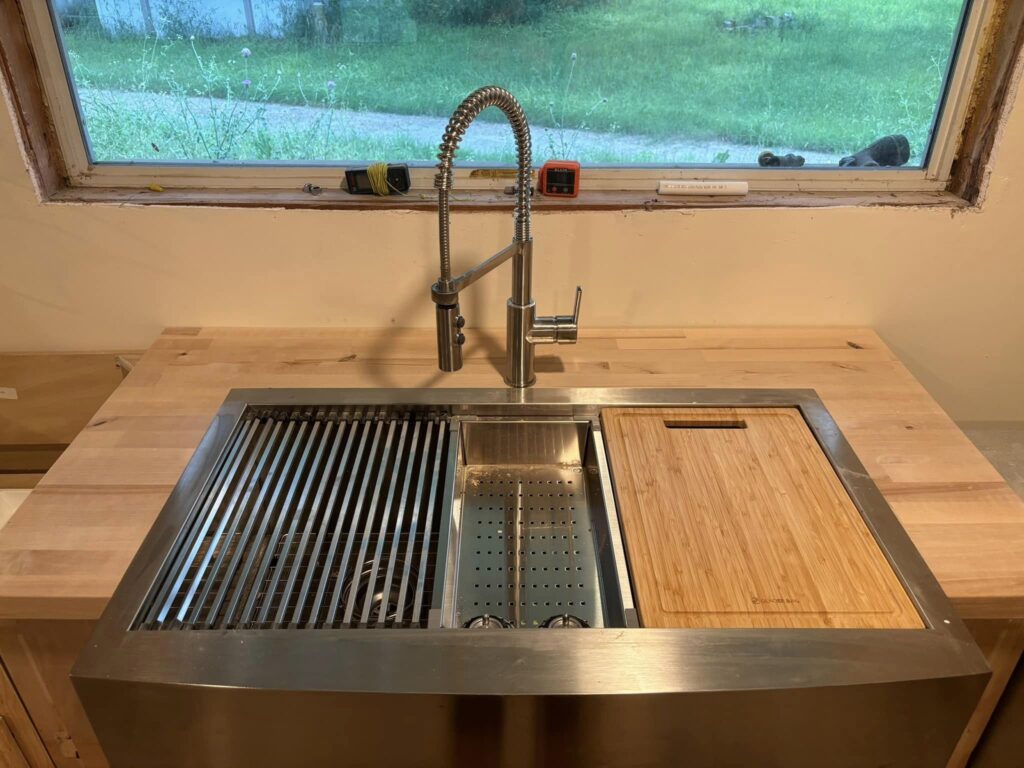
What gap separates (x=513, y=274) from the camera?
1091mm

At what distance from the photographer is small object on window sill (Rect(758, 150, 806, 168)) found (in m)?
1.40

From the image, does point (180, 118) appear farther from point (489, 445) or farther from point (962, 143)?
point (962, 143)

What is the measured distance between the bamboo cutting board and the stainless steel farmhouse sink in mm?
17

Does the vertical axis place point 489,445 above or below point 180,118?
below

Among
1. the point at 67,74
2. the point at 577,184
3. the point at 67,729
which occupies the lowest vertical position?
the point at 67,729

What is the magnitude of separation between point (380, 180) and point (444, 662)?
894 millimetres

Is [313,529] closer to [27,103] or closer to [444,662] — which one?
[444,662]

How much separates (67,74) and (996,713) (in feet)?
5.97

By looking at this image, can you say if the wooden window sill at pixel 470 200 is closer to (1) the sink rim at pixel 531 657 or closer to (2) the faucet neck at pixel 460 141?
(2) the faucet neck at pixel 460 141

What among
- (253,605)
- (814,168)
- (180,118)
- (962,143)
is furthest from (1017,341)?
(180,118)

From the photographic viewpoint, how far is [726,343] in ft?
4.45

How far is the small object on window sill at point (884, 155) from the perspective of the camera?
54.4 inches

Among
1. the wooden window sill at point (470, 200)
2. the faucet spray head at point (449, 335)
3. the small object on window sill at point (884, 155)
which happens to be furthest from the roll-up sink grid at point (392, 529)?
the small object on window sill at point (884, 155)

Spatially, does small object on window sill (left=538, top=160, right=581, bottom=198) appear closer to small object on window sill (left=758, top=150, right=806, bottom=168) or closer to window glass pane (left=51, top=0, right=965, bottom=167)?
window glass pane (left=51, top=0, right=965, bottom=167)
